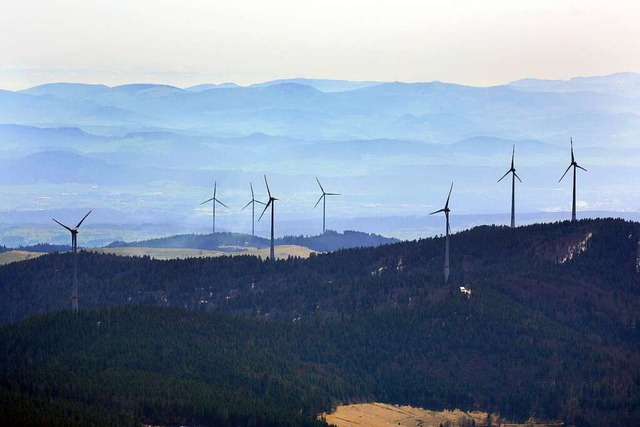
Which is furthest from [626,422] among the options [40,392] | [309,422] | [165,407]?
[40,392]

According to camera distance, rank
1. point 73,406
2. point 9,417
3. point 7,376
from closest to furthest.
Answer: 1. point 9,417
2. point 73,406
3. point 7,376

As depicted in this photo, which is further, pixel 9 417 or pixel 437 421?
pixel 437 421

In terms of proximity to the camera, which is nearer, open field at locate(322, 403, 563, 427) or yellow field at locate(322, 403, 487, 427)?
yellow field at locate(322, 403, 487, 427)

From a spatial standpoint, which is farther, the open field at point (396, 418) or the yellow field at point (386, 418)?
the open field at point (396, 418)

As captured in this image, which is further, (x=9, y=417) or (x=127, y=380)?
(x=127, y=380)

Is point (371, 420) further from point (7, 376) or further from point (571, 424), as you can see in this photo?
point (7, 376)

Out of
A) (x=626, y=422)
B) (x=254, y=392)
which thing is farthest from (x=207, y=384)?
(x=626, y=422)

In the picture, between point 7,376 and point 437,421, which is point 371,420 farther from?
point 7,376

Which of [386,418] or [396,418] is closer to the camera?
[386,418]

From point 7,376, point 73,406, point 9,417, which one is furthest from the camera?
point 7,376
